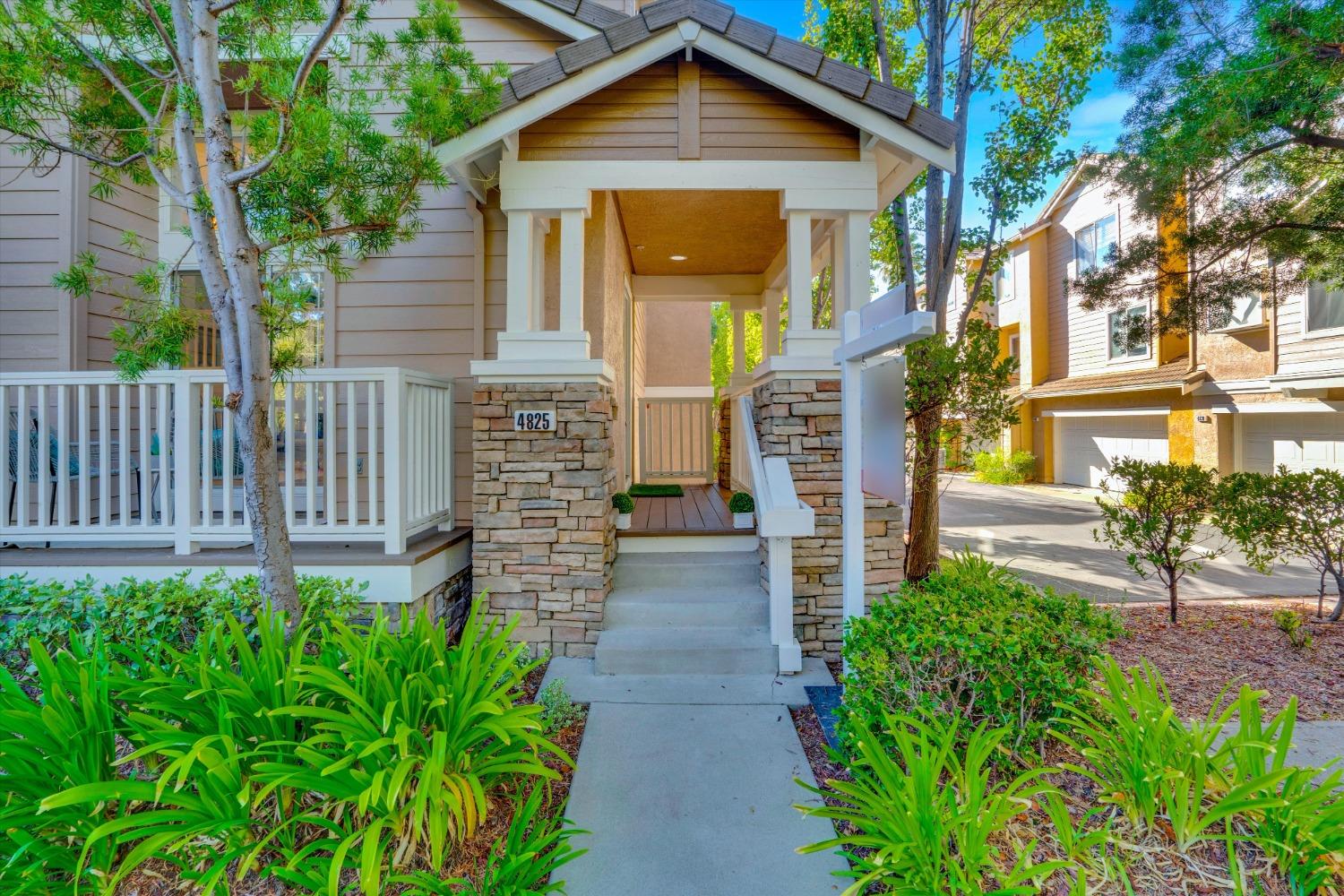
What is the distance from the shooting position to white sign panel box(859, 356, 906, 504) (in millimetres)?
2938

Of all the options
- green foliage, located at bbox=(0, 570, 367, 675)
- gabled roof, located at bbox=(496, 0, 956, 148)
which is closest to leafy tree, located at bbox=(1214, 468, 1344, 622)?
gabled roof, located at bbox=(496, 0, 956, 148)

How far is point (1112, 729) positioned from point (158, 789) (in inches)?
135

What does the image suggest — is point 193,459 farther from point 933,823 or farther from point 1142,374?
point 1142,374

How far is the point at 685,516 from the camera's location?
5.52 metres

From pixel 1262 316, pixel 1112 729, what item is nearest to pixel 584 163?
pixel 1112 729

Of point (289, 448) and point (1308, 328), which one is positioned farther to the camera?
point (1308, 328)

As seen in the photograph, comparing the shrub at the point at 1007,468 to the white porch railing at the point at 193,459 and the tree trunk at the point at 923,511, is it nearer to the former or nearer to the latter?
the tree trunk at the point at 923,511

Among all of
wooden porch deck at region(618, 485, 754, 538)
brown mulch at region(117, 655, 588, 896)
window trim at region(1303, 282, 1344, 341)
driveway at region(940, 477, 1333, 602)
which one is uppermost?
window trim at region(1303, 282, 1344, 341)

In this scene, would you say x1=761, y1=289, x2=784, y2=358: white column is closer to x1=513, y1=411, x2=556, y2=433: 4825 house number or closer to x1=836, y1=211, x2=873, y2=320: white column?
x1=836, y1=211, x2=873, y2=320: white column

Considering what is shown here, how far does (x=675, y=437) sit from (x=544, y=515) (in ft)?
14.2

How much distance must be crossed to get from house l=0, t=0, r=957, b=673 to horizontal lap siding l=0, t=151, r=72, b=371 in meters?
0.02

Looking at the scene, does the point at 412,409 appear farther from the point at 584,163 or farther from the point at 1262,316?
the point at 1262,316

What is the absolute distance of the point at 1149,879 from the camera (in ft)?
6.72

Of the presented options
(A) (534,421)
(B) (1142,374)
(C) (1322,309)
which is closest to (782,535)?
(A) (534,421)
